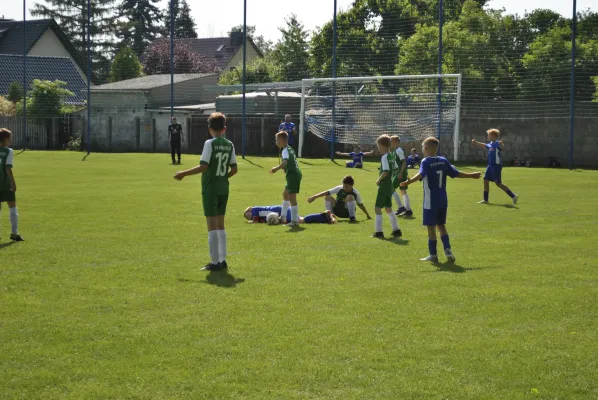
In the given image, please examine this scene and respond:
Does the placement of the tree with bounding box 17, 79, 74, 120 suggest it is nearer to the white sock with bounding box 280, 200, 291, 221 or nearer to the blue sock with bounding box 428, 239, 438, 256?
A: the white sock with bounding box 280, 200, 291, 221

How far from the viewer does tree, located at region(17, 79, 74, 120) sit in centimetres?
5256

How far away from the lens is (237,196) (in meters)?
20.5

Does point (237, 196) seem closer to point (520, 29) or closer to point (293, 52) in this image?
A: point (520, 29)

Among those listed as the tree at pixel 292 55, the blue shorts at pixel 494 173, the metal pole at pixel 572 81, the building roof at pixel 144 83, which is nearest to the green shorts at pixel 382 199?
the blue shorts at pixel 494 173

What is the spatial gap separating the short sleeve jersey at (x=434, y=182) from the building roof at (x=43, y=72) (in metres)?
51.2

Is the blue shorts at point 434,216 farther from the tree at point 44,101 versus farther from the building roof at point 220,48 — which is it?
the building roof at point 220,48

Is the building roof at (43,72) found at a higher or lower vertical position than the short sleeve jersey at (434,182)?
higher

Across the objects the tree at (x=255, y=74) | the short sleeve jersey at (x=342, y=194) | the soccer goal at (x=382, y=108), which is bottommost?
the short sleeve jersey at (x=342, y=194)

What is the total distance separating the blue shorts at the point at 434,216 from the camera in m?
11.2

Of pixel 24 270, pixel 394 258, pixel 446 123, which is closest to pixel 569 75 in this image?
pixel 446 123

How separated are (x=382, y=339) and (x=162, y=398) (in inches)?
87.9

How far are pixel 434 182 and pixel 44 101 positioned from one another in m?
46.2

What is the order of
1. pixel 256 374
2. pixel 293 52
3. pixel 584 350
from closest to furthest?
pixel 256 374
pixel 584 350
pixel 293 52

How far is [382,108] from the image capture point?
121 feet
